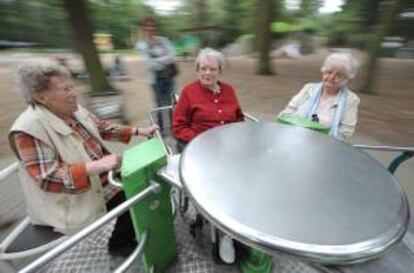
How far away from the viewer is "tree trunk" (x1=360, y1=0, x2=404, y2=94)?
6910 mm

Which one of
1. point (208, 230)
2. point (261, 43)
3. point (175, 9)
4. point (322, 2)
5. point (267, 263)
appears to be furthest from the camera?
point (175, 9)

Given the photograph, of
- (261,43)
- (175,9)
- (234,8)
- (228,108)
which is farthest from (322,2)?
(228,108)

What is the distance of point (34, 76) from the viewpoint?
1654 millimetres

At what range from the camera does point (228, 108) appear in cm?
277

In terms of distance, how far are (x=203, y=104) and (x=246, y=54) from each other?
63.7ft

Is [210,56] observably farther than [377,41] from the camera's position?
No

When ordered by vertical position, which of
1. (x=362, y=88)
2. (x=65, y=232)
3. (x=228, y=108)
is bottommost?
(x=362, y=88)

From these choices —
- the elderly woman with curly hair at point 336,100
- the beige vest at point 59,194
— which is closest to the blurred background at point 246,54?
the beige vest at point 59,194

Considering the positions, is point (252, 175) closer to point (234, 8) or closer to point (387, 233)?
point (387, 233)

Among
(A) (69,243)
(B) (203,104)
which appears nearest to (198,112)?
(B) (203,104)

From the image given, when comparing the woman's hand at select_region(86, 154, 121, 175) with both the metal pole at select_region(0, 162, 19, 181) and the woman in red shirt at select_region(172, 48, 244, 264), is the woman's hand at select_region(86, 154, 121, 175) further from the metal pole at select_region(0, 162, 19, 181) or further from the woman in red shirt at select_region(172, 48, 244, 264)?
the woman in red shirt at select_region(172, 48, 244, 264)

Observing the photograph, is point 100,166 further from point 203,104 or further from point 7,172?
point 203,104

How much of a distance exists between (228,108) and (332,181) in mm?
→ 1425

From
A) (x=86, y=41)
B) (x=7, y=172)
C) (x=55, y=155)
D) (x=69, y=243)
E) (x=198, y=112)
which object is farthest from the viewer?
(x=86, y=41)
